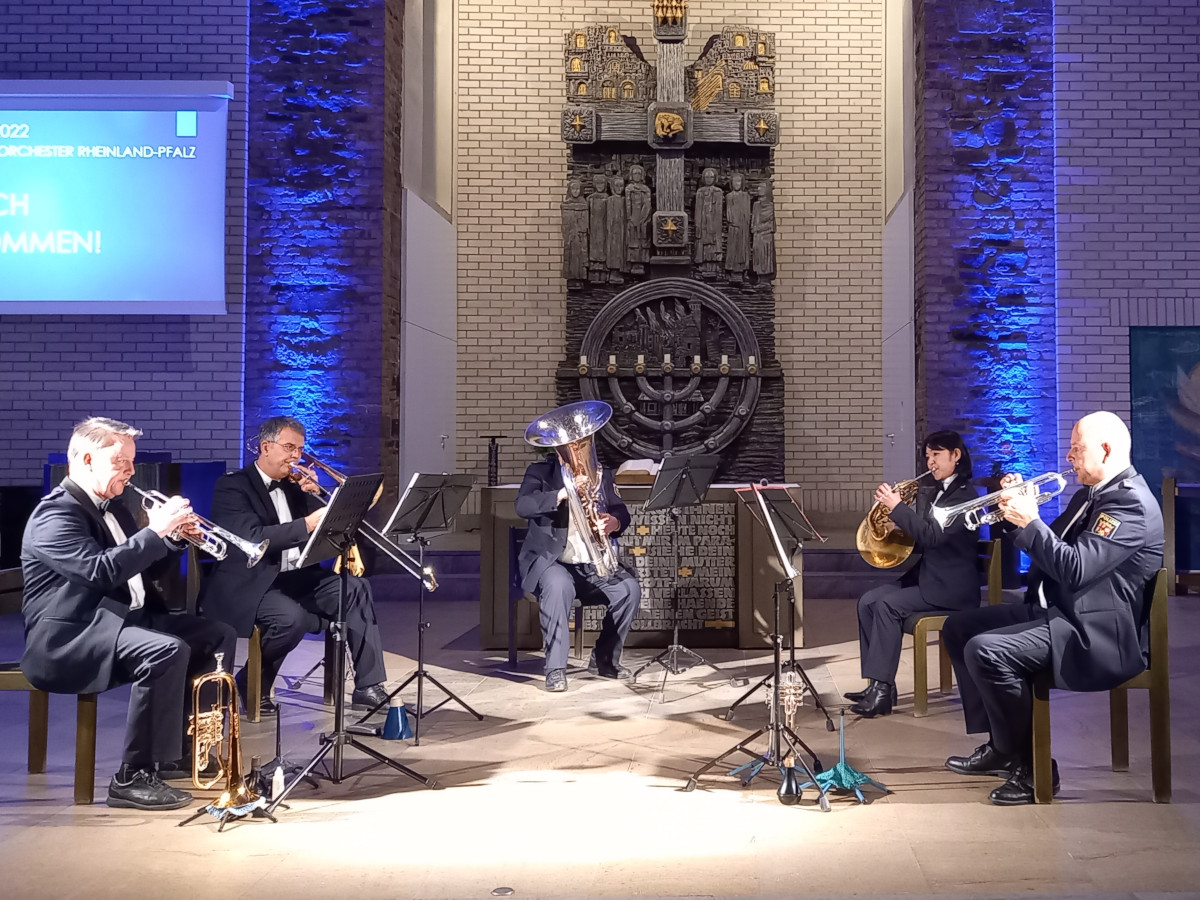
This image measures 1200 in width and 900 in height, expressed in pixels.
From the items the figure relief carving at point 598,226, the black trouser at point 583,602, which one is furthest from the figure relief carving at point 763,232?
the black trouser at point 583,602

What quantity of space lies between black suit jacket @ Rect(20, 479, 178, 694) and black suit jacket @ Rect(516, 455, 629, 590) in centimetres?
226

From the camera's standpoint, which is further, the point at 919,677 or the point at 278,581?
the point at 278,581

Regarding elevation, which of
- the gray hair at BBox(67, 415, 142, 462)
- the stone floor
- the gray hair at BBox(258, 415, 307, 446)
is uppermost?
the gray hair at BBox(258, 415, 307, 446)

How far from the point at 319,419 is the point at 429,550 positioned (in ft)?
4.27

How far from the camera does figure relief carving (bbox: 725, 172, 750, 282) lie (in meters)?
10.6

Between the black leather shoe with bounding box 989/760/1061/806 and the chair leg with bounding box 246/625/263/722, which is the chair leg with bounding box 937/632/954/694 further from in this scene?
the chair leg with bounding box 246/625/263/722

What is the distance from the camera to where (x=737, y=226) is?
10594 millimetres

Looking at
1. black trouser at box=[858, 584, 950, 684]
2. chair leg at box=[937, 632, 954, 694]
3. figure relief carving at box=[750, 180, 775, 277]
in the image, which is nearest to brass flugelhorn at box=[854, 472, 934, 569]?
black trouser at box=[858, 584, 950, 684]

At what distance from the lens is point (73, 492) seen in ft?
12.2

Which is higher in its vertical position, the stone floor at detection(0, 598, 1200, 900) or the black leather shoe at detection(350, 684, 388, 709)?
the black leather shoe at detection(350, 684, 388, 709)

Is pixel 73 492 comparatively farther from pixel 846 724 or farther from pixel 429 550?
pixel 429 550

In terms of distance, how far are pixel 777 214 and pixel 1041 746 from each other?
801 centimetres

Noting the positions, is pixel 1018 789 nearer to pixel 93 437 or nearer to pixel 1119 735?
pixel 1119 735

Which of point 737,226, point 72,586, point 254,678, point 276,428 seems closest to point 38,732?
point 72,586
